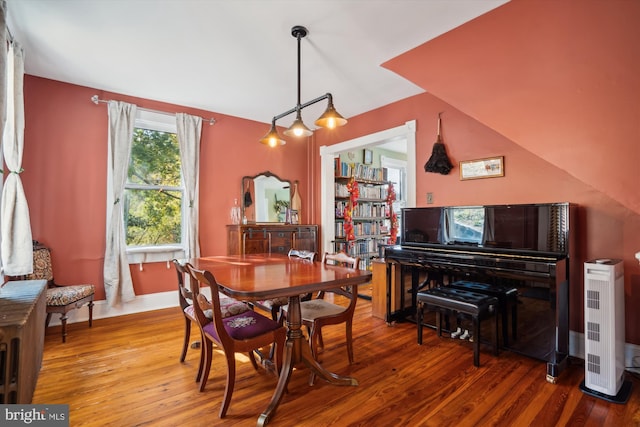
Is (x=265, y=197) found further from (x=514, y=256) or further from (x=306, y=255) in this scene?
(x=514, y=256)

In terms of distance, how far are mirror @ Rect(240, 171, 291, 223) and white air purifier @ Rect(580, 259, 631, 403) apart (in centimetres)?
366

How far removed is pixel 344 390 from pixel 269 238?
2519mm

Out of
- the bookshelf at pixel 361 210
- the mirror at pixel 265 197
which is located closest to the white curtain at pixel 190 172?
the mirror at pixel 265 197

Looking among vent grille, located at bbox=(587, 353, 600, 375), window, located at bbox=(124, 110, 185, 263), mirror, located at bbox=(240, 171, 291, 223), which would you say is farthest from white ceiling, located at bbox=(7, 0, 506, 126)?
vent grille, located at bbox=(587, 353, 600, 375)

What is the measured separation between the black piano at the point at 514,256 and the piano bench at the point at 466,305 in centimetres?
19

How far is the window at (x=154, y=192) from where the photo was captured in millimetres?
3746

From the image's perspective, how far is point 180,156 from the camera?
13.0ft

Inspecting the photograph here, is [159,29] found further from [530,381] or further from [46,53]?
[530,381]

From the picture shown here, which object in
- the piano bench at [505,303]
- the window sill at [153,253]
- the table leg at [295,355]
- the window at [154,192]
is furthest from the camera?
the window at [154,192]

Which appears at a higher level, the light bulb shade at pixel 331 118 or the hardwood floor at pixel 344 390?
the light bulb shade at pixel 331 118

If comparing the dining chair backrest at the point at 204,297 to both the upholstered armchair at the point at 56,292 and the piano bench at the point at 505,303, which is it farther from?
the piano bench at the point at 505,303

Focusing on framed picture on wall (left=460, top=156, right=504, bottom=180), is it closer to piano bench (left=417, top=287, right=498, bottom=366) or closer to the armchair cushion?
piano bench (left=417, top=287, right=498, bottom=366)

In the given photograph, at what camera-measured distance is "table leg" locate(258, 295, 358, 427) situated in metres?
1.83

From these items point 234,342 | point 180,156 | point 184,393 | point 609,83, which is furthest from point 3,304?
point 609,83
